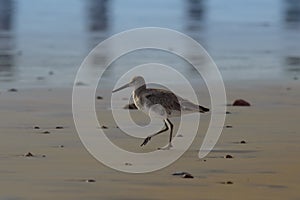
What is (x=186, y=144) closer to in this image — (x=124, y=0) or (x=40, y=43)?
(x=40, y=43)

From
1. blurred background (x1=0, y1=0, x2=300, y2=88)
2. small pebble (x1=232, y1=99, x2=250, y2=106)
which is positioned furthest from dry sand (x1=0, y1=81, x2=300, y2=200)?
blurred background (x1=0, y1=0, x2=300, y2=88)

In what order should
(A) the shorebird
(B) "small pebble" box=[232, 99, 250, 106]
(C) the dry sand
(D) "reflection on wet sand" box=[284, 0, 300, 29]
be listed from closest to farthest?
(C) the dry sand
(A) the shorebird
(B) "small pebble" box=[232, 99, 250, 106]
(D) "reflection on wet sand" box=[284, 0, 300, 29]

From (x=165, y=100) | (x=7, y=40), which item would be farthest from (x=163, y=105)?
(x=7, y=40)

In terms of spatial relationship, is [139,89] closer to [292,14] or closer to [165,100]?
[165,100]

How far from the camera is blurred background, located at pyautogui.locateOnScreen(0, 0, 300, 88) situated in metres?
14.8

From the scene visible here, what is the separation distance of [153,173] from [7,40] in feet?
34.3

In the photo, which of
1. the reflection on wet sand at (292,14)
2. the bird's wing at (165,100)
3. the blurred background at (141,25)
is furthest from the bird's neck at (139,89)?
the reflection on wet sand at (292,14)

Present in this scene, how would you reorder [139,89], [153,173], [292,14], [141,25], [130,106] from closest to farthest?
[153,173] < [139,89] < [130,106] < [141,25] < [292,14]

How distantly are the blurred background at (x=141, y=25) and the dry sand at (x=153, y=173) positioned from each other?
2.75 meters

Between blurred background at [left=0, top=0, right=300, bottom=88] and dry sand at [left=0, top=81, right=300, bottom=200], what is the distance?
9.02ft

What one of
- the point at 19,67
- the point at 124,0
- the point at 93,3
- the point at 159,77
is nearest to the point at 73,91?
the point at 159,77

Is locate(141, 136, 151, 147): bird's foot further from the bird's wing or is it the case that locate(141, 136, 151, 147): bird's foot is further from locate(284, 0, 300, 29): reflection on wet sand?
locate(284, 0, 300, 29): reflection on wet sand

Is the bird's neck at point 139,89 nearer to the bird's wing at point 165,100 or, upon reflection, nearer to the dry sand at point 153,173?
the bird's wing at point 165,100

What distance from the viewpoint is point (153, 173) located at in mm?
8281
